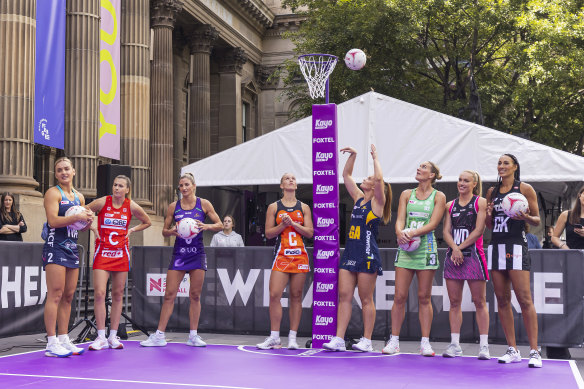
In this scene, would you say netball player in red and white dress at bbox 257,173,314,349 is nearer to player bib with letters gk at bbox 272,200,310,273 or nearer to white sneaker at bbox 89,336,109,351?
player bib with letters gk at bbox 272,200,310,273

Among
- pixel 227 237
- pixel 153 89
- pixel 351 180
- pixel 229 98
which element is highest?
pixel 229 98

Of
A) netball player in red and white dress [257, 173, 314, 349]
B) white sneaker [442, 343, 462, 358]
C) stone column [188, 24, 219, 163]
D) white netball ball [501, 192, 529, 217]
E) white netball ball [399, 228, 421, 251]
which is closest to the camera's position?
white netball ball [501, 192, 529, 217]

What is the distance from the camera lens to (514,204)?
7.76 m

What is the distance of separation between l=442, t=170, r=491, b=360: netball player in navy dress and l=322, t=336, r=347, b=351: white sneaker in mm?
1274

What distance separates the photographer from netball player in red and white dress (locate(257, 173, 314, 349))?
29.8 ft

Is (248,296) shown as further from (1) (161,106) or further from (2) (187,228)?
(1) (161,106)

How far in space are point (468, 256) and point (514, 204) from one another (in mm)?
924

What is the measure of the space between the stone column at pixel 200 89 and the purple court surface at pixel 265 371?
23.8 meters

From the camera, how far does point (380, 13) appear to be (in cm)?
2394

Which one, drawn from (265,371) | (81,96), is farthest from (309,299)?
(81,96)

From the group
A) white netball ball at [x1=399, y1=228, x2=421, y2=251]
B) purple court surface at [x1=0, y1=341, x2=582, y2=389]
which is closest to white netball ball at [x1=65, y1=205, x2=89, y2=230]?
purple court surface at [x1=0, y1=341, x2=582, y2=389]

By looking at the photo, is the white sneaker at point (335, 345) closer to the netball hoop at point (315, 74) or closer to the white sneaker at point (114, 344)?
the white sneaker at point (114, 344)

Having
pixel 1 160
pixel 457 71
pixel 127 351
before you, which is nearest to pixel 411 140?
pixel 127 351

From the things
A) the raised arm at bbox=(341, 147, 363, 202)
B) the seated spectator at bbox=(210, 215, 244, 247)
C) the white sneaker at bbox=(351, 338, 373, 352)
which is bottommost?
the white sneaker at bbox=(351, 338, 373, 352)
